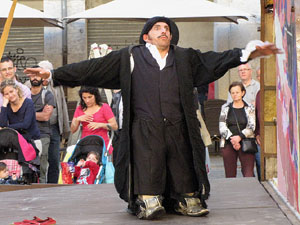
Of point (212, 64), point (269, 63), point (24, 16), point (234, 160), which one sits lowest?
point (234, 160)

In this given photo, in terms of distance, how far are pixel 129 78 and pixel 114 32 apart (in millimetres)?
11840

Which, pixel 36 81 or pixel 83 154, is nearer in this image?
pixel 83 154

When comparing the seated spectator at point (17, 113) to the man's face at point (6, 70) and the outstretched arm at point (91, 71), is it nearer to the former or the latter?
the man's face at point (6, 70)

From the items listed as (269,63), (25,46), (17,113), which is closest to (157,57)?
(269,63)

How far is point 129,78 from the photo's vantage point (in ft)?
24.2

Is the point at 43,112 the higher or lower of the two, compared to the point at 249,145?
higher

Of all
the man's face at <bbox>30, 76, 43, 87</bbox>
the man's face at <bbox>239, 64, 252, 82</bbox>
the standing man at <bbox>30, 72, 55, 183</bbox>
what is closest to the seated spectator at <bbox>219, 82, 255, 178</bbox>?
the man's face at <bbox>239, 64, 252, 82</bbox>

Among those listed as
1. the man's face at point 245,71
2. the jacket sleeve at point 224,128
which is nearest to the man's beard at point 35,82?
the jacket sleeve at point 224,128

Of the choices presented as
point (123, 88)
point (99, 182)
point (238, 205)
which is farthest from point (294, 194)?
point (99, 182)

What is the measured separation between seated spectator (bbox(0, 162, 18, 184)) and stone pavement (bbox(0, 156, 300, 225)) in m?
0.98

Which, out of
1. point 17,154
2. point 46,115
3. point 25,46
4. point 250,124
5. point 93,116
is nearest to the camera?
point 17,154

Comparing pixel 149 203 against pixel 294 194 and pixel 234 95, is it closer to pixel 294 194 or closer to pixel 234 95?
pixel 294 194

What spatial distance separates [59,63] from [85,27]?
0.93m

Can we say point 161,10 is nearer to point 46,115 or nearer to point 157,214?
point 46,115
